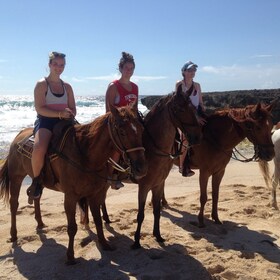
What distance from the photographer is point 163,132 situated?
4.69 meters

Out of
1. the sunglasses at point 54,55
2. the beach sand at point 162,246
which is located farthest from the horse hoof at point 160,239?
→ the sunglasses at point 54,55

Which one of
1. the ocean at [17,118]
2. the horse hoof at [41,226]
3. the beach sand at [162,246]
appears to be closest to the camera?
the beach sand at [162,246]

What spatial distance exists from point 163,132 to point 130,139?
1.14m

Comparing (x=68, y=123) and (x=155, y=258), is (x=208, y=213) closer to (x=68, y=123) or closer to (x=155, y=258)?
(x=155, y=258)

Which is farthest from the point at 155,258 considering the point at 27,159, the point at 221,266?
the point at 27,159

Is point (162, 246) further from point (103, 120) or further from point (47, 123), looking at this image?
point (47, 123)

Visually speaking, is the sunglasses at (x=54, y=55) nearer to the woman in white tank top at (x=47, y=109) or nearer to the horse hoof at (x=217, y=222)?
the woman in white tank top at (x=47, y=109)

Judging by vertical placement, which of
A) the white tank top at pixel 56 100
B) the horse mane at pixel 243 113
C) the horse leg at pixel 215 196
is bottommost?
the horse leg at pixel 215 196

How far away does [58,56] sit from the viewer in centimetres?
449

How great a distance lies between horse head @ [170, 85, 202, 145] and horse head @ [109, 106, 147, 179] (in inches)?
38.5

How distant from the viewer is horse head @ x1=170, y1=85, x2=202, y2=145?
4.51 metres

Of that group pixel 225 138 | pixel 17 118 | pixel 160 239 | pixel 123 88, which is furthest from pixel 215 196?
pixel 17 118

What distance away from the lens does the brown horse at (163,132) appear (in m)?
4.54

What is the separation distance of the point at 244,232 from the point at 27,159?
3680 millimetres
